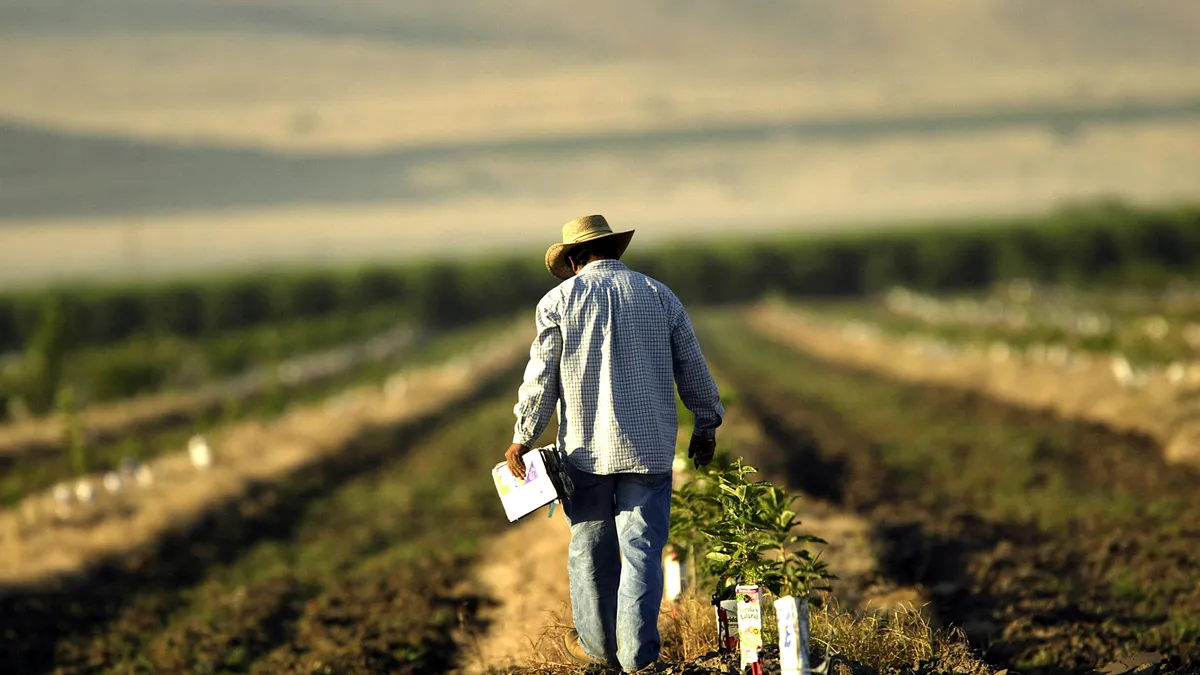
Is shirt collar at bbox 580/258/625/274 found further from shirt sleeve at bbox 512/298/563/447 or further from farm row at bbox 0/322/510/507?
farm row at bbox 0/322/510/507

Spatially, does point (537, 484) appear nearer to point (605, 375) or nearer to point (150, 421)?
point (605, 375)

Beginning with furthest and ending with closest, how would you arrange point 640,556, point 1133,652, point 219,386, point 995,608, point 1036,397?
point 219,386
point 1036,397
point 995,608
point 1133,652
point 640,556

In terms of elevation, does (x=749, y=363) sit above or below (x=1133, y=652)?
below

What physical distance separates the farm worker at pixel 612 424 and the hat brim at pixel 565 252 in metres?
0.01

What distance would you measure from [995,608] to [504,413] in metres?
13.6

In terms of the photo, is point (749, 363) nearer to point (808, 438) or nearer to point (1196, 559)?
point (808, 438)

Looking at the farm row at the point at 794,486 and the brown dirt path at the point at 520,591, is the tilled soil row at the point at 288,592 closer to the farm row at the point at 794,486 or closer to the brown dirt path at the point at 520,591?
the farm row at the point at 794,486

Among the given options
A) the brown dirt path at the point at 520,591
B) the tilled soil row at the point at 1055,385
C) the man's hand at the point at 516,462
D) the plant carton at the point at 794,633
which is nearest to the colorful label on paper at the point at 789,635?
the plant carton at the point at 794,633

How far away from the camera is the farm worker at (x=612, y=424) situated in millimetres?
5508

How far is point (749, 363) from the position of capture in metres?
31.4

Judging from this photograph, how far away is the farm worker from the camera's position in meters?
5.51

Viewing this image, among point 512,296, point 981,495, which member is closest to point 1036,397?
point 981,495

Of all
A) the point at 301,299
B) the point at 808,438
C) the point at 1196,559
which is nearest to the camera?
the point at 1196,559

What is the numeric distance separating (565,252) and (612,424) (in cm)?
83
